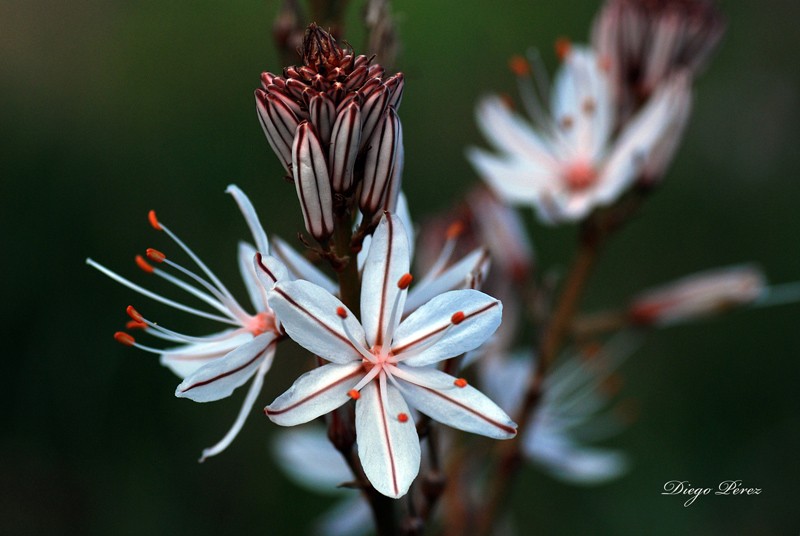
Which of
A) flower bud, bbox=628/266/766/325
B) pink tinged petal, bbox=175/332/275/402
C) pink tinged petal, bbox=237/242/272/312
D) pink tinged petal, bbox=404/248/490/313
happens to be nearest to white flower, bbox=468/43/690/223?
flower bud, bbox=628/266/766/325

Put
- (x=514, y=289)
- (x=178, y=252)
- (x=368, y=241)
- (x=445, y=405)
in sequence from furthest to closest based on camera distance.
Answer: (x=178, y=252), (x=514, y=289), (x=368, y=241), (x=445, y=405)

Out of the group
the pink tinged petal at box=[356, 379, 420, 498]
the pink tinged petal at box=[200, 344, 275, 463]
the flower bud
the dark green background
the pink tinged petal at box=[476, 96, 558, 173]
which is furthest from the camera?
the dark green background

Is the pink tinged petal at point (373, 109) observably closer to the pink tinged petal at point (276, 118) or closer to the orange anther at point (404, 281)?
the pink tinged petal at point (276, 118)

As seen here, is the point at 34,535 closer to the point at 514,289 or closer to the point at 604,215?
the point at 514,289

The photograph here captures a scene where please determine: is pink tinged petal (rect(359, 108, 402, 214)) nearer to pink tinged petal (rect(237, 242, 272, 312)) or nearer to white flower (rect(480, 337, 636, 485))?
pink tinged petal (rect(237, 242, 272, 312))

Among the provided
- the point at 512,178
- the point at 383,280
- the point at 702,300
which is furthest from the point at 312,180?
the point at 702,300

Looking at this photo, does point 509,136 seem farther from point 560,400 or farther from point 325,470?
point 325,470

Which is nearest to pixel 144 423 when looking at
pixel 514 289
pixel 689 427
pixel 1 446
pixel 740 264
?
pixel 1 446

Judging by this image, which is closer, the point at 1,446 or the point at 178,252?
the point at 1,446
